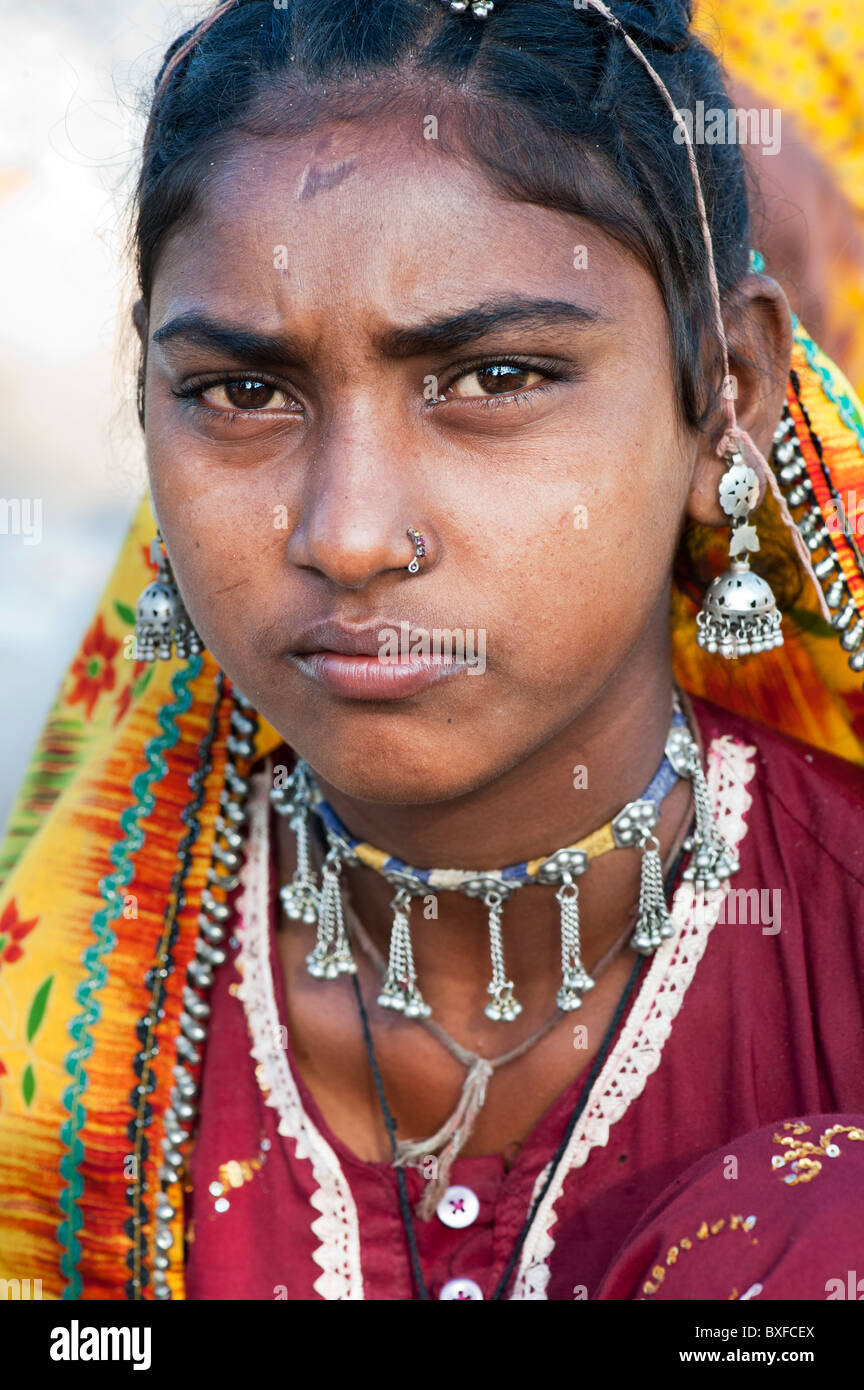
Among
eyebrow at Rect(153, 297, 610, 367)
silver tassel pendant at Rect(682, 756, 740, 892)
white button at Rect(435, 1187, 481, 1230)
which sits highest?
eyebrow at Rect(153, 297, 610, 367)

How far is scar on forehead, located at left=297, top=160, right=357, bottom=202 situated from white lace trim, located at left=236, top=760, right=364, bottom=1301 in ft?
3.28

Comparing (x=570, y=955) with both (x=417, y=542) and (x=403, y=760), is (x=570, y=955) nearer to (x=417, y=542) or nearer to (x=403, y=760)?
(x=403, y=760)

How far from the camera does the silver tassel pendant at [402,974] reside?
6.22 feet

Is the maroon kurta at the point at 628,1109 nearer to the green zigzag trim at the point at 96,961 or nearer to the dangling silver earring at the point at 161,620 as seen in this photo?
the green zigzag trim at the point at 96,961

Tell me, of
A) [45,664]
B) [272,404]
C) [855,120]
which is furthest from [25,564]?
[272,404]

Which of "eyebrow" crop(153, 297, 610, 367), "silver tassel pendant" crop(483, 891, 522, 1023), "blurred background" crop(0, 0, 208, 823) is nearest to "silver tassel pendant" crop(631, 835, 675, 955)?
"silver tassel pendant" crop(483, 891, 522, 1023)

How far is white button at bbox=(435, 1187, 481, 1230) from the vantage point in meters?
1.78

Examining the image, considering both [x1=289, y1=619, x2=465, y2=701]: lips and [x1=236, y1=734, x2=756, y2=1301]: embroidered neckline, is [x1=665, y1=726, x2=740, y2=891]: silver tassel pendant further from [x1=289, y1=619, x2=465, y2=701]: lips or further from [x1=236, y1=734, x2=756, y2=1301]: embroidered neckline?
[x1=289, y1=619, x2=465, y2=701]: lips

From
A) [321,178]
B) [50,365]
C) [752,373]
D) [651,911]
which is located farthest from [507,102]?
[50,365]

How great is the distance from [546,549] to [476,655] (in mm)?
137

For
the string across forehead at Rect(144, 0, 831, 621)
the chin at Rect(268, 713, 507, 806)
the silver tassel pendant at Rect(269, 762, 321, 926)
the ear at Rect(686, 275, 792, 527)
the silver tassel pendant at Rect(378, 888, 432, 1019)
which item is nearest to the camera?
the chin at Rect(268, 713, 507, 806)

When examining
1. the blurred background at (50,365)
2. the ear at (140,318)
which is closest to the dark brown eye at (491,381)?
the ear at (140,318)

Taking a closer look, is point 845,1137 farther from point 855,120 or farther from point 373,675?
point 855,120

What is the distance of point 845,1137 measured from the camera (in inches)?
53.6
